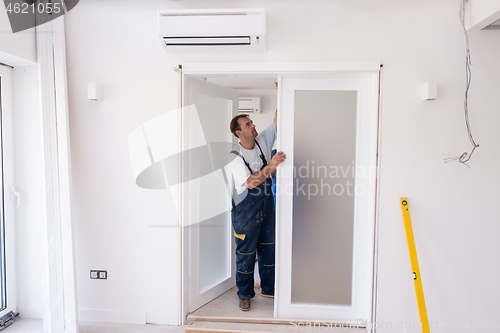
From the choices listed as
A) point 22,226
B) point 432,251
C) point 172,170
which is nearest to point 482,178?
point 432,251

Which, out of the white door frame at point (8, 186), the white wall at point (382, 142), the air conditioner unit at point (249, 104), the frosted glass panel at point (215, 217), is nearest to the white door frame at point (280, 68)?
the white wall at point (382, 142)

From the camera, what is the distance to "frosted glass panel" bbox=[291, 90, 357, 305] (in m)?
2.03

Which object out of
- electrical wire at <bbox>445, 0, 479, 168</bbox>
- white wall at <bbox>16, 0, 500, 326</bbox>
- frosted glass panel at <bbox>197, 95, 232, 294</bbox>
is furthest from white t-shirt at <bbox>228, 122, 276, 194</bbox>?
electrical wire at <bbox>445, 0, 479, 168</bbox>

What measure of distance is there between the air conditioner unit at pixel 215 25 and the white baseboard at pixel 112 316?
2062 mm

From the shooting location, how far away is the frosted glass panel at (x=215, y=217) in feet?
7.65

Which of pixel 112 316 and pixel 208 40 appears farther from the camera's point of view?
pixel 112 316

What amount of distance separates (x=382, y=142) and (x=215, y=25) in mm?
1397

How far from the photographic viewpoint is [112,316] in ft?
6.91

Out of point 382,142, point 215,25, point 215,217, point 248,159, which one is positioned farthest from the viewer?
point 215,217

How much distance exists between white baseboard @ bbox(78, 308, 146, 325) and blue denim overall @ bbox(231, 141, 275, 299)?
32.3 inches

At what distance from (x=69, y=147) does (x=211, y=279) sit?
5.21 feet

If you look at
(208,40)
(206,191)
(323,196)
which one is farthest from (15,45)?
(323,196)

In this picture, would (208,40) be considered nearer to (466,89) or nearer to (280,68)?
(280,68)

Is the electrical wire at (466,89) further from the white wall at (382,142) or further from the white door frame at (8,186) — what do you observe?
the white door frame at (8,186)
